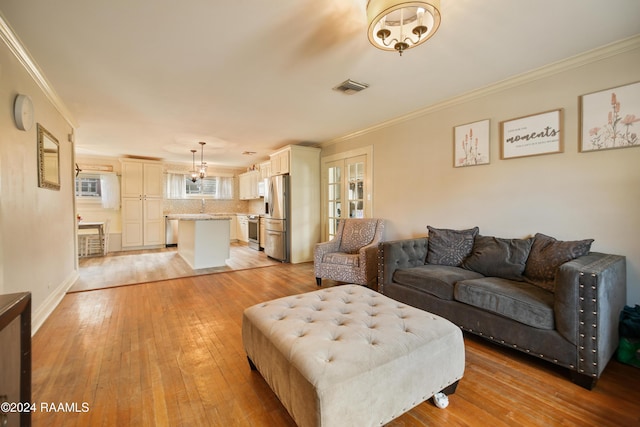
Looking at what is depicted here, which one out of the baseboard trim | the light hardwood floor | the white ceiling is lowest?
the light hardwood floor

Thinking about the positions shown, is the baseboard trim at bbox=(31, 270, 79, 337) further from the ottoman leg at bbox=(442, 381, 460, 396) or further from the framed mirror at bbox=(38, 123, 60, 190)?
the ottoman leg at bbox=(442, 381, 460, 396)

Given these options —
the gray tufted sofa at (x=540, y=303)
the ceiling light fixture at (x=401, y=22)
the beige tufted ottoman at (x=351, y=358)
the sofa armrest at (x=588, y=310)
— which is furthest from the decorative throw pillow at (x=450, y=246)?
the ceiling light fixture at (x=401, y=22)

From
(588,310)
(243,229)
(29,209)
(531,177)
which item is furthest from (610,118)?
(243,229)

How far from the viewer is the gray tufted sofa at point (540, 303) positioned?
164 cm

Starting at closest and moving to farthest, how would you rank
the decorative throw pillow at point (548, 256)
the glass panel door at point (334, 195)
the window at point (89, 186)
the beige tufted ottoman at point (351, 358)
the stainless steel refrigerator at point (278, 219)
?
→ the beige tufted ottoman at point (351, 358)
the decorative throw pillow at point (548, 256)
the glass panel door at point (334, 195)
the stainless steel refrigerator at point (278, 219)
the window at point (89, 186)

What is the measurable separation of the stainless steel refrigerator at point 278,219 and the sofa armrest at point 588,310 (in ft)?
13.7

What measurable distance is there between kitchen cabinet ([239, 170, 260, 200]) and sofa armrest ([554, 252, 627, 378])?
6.64 m

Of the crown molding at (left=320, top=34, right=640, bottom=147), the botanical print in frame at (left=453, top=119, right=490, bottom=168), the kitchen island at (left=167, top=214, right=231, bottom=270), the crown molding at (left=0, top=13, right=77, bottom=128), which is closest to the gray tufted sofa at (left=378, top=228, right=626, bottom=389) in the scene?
the botanical print in frame at (left=453, top=119, right=490, bottom=168)

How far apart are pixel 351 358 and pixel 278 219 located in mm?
4356

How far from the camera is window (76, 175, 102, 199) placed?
6742 mm

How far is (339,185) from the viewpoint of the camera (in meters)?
5.07

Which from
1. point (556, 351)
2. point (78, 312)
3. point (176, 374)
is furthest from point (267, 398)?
point (78, 312)

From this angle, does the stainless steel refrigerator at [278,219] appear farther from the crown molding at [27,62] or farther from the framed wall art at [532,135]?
the framed wall art at [532,135]

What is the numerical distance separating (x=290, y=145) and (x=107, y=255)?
15.9 ft
